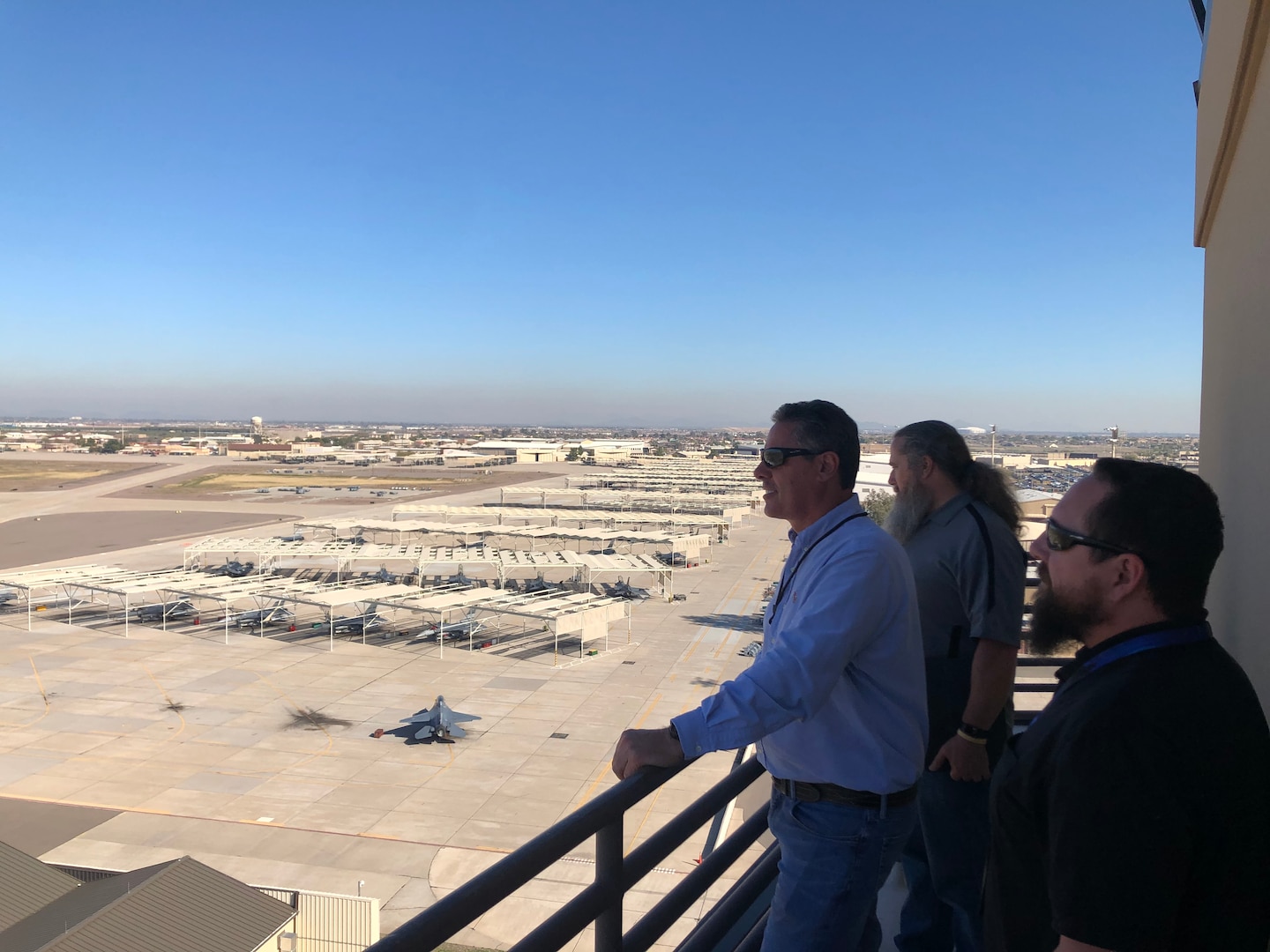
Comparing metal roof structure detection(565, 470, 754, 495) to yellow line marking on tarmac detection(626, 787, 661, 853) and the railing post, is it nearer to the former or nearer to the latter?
yellow line marking on tarmac detection(626, 787, 661, 853)

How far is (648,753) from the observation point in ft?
7.38

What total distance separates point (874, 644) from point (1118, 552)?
2.60 ft

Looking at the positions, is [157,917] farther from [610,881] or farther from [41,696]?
[41,696]

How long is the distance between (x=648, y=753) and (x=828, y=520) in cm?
93

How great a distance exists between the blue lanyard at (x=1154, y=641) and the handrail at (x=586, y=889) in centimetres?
107

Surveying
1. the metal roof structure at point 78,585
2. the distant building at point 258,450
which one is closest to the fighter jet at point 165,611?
the metal roof structure at point 78,585

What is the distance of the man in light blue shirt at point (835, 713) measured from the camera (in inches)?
90.4

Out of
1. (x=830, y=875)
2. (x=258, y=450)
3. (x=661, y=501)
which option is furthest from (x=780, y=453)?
(x=258, y=450)

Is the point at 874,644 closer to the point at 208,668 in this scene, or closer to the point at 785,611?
the point at 785,611

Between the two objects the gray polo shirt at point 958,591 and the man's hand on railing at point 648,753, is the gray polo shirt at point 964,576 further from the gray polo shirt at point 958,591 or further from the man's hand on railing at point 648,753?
the man's hand on railing at point 648,753

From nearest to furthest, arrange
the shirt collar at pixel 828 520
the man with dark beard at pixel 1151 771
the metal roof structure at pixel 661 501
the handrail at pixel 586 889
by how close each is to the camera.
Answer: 1. the man with dark beard at pixel 1151 771
2. the handrail at pixel 586 889
3. the shirt collar at pixel 828 520
4. the metal roof structure at pixel 661 501

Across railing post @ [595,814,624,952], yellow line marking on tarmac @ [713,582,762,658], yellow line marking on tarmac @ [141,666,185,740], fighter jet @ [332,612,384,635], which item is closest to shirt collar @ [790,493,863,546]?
railing post @ [595,814,624,952]

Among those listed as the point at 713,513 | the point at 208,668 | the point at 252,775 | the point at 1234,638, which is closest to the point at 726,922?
the point at 1234,638

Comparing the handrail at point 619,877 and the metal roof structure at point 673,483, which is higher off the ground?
the handrail at point 619,877
